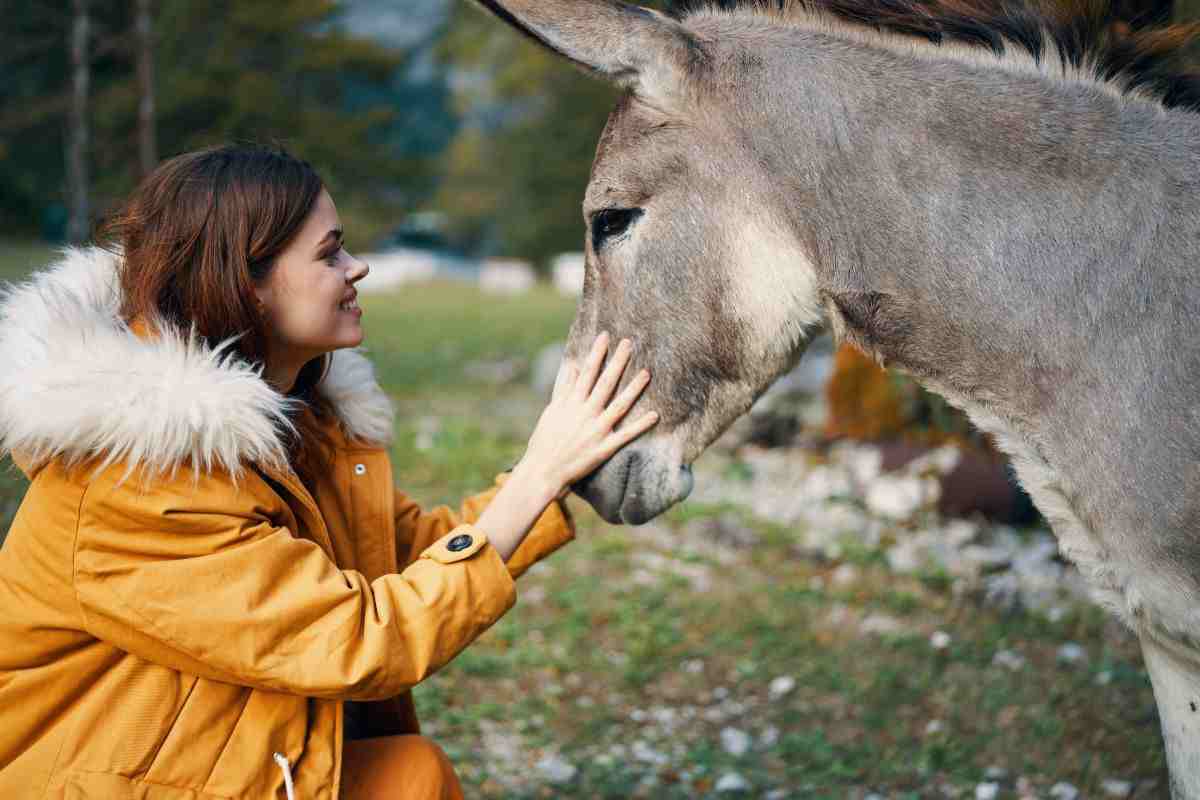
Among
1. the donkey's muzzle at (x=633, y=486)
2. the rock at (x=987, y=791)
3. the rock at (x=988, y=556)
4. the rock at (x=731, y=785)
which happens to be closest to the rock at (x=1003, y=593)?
the rock at (x=988, y=556)

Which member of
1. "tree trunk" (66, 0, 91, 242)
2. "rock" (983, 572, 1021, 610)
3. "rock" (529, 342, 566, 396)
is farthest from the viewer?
"rock" (529, 342, 566, 396)

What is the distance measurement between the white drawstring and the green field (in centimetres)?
160

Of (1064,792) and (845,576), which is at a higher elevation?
(1064,792)

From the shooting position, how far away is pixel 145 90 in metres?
7.41

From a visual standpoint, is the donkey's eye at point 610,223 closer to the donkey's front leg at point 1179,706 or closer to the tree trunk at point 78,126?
the donkey's front leg at point 1179,706

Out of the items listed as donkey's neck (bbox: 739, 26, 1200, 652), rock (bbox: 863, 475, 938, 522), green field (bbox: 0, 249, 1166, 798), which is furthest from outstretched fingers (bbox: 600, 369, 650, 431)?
rock (bbox: 863, 475, 938, 522)

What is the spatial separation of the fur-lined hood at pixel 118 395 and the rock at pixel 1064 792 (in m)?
2.68

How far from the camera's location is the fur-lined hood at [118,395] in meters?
1.83

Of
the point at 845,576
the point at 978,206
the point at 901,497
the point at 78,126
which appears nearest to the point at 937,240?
the point at 978,206

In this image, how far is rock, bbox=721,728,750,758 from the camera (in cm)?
370

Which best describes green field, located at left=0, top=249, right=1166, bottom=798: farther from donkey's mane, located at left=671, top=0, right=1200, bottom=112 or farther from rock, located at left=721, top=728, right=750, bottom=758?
A: donkey's mane, located at left=671, top=0, right=1200, bottom=112

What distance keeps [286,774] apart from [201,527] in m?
0.47

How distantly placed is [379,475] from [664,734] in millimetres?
1887

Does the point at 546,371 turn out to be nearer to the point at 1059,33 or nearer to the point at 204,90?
the point at 204,90
